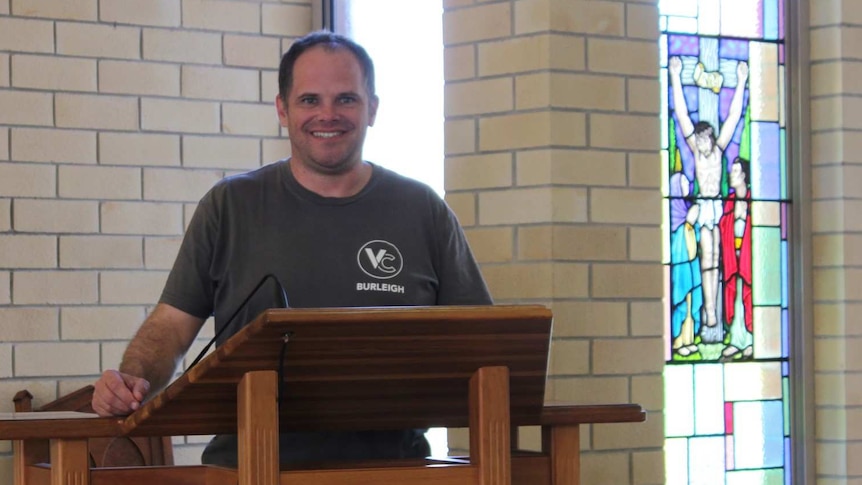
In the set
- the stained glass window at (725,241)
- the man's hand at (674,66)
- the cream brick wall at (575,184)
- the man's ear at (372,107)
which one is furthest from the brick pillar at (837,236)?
the man's ear at (372,107)

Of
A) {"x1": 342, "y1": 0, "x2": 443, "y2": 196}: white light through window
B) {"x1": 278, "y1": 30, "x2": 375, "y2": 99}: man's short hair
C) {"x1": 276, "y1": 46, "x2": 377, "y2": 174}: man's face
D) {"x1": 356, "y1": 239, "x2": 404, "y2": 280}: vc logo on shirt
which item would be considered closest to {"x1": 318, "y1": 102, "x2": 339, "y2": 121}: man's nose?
{"x1": 276, "y1": 46, "x2": 377, "y2": 174}: man's face

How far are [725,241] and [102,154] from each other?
1.87 m

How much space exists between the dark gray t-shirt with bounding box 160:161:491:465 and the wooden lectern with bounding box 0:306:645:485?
18.1 inches

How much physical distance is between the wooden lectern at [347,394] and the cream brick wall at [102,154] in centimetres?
170

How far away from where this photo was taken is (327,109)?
2592 millimetres

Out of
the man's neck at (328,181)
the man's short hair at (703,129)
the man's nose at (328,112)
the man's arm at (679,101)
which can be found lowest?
the man's neck at (328,181)

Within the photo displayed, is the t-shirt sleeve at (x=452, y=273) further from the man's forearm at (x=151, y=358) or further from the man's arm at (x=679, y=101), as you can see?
the man's arm at (x=679, y=101)

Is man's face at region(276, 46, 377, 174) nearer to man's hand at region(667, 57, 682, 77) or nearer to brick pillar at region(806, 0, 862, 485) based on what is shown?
man's hand at region(667, 57, 682, 77)

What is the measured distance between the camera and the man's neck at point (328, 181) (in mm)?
2664

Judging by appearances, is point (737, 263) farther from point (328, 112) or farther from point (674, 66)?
point (328, 112)

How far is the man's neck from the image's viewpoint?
2664mm

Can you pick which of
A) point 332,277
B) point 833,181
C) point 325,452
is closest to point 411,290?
point 332,277

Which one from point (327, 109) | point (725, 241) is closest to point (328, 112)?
point (327, 109)

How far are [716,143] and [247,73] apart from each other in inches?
56.6
